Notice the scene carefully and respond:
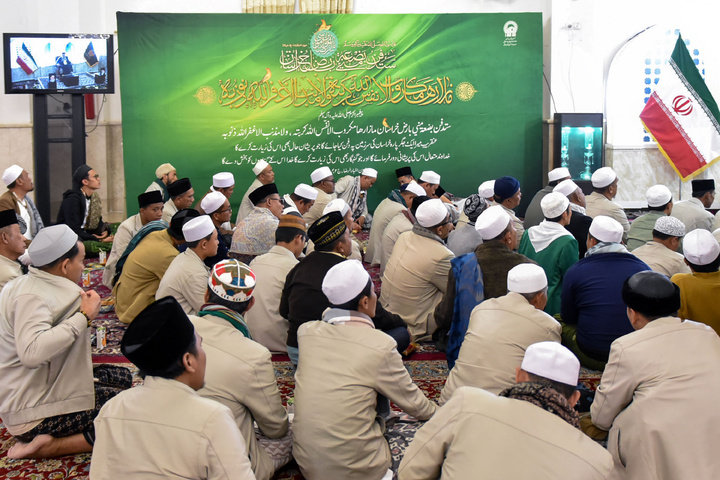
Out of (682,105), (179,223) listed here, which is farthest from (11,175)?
(682,105)

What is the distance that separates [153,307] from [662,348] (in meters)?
1.38

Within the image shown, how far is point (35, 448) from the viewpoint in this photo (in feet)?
8.28

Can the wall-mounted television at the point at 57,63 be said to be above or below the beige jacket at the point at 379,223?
above

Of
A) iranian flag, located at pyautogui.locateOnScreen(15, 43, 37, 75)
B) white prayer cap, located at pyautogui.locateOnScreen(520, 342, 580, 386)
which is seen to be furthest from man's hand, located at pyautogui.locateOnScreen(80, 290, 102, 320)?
iranian flag, located at pyautogui.locateOnScreen(15, 43, 37, 75)

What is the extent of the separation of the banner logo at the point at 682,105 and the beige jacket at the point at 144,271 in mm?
6269

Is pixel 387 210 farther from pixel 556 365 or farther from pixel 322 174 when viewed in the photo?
pixel 556 365

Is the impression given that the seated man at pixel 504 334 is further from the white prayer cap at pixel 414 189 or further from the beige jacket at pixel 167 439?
the white prayer cap at pixel 414 189

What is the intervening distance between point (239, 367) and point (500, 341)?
0.84 metres

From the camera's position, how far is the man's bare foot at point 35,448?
99.3 inches

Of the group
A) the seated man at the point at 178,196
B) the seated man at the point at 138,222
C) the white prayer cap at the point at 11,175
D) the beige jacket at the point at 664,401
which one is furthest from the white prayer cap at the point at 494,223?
the white prayer cap at the point at 11,175

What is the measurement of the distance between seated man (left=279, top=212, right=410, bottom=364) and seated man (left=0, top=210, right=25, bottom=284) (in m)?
1.14

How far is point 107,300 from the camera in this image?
4773mm

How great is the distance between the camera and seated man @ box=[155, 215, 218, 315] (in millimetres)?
3324

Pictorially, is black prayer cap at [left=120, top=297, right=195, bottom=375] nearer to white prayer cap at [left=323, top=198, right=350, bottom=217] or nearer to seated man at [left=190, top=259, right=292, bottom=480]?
seated man at [left=190, top=259, right=292, bottom=480]
